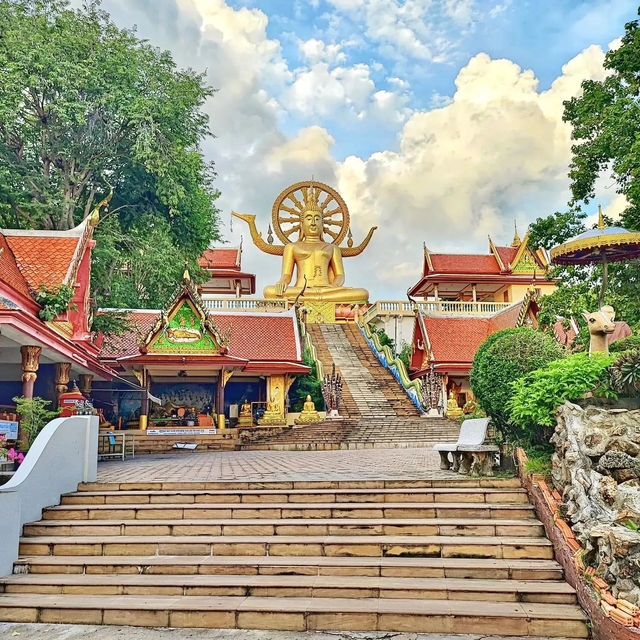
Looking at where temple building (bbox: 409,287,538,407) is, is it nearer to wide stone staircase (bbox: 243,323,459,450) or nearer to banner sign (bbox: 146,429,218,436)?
wide stone staircase (bbox: 243,323,459,450)

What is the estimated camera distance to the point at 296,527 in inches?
249

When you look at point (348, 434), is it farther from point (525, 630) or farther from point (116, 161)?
point (525, 630)

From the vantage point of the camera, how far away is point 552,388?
262 inches

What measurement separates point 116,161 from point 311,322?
17563 mm

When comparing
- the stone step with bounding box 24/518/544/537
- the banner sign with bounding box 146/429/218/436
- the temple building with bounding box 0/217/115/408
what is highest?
the temple building with bounding box 0/217/115/408

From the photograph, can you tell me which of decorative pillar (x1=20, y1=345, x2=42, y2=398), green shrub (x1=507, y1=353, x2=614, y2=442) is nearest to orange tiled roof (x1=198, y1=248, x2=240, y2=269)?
decorative pillar (x1=20, y1=345, x2=42, y2=398)

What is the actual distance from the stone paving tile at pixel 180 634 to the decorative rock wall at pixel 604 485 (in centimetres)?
84

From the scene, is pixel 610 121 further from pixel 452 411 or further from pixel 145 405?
pixel 145 405

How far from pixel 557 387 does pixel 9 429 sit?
7.59 meters

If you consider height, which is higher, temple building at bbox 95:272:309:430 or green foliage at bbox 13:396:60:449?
temple building at bbox 95:272:309:430

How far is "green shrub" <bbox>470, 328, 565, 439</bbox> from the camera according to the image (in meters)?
7.58

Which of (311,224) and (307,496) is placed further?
(311,224)

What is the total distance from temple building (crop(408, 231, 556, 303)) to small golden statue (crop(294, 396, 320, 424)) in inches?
747

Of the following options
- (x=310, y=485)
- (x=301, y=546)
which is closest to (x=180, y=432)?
(x=310, y=485)
